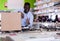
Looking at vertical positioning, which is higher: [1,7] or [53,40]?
[1,7]

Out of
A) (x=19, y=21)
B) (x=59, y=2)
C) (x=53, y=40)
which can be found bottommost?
(x=53, y=40)

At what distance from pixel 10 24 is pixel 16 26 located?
7 cm

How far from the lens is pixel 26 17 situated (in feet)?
8.84

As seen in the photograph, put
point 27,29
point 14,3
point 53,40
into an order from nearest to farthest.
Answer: point 53,40 → point 27,29 → point 14,3

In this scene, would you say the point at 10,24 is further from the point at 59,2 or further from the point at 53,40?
the point at 59,2

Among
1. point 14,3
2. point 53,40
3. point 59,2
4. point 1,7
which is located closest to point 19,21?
point 53,40

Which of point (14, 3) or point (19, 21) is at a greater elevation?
point (14, 3)

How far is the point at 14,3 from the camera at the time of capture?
18.9ft

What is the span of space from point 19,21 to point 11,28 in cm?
12

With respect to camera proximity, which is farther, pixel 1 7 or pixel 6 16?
pixel 1 7

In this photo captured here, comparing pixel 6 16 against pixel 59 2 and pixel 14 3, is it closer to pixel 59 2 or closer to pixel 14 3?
pixel 59 2

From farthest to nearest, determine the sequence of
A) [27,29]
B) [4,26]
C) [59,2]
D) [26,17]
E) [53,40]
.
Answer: [59,2]
[26,17]
[27,29]
[4,26]
[53,40]

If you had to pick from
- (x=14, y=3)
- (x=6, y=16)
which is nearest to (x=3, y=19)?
(x=6, y=16)

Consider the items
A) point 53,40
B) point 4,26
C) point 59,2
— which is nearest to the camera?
point 53,40
